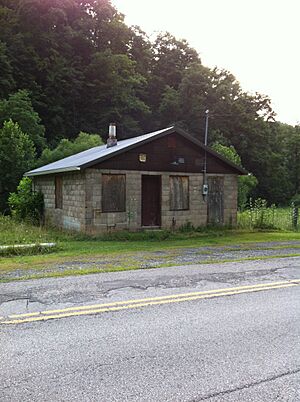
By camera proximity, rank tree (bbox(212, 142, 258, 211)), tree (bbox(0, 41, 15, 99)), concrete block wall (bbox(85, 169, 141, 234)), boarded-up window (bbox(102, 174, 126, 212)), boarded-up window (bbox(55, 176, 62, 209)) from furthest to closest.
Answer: tree (bbox(0, 41, 15, 99)) → tree (bbox(212, 142, 258, 211)) → boarded-up window (bbox(55, 176, 62, 209)) → boarded-up window (bbox(102, 174, 126, 212)) → concrete block wall (bbox(85, 169, 141, 234))

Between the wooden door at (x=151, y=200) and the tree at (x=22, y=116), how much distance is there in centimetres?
2028

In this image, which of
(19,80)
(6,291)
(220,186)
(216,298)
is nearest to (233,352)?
(216,298)

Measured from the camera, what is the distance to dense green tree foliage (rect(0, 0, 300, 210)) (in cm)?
4141

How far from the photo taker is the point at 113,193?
14.8 meters

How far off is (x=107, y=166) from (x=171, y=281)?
8.15 metres

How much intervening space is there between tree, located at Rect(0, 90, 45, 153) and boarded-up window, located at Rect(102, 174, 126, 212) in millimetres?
20717

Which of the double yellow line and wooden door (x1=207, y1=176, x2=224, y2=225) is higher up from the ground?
wooden door (x1=207, y1=176, x2=224, y2=225)

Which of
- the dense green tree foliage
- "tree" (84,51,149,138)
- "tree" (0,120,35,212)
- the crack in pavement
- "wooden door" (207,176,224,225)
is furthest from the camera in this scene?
"tree" (84,51,149,138)

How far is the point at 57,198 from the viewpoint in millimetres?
17562

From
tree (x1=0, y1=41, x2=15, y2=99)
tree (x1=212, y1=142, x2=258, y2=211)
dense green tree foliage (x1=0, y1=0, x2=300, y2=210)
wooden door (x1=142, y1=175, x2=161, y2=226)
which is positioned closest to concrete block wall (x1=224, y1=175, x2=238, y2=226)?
wooden door (x1=142, y1=175, x2=161, y2=226)

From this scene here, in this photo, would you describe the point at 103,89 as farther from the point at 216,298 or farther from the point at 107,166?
the point at 216,298

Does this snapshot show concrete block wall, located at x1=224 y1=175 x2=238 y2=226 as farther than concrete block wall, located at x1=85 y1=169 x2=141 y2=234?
Yes

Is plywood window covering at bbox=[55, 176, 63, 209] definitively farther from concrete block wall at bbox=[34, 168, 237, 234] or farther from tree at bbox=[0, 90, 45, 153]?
tree at bbox=[0, 90, 45, 153]

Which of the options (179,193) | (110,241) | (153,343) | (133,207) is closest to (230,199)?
(179,193)
